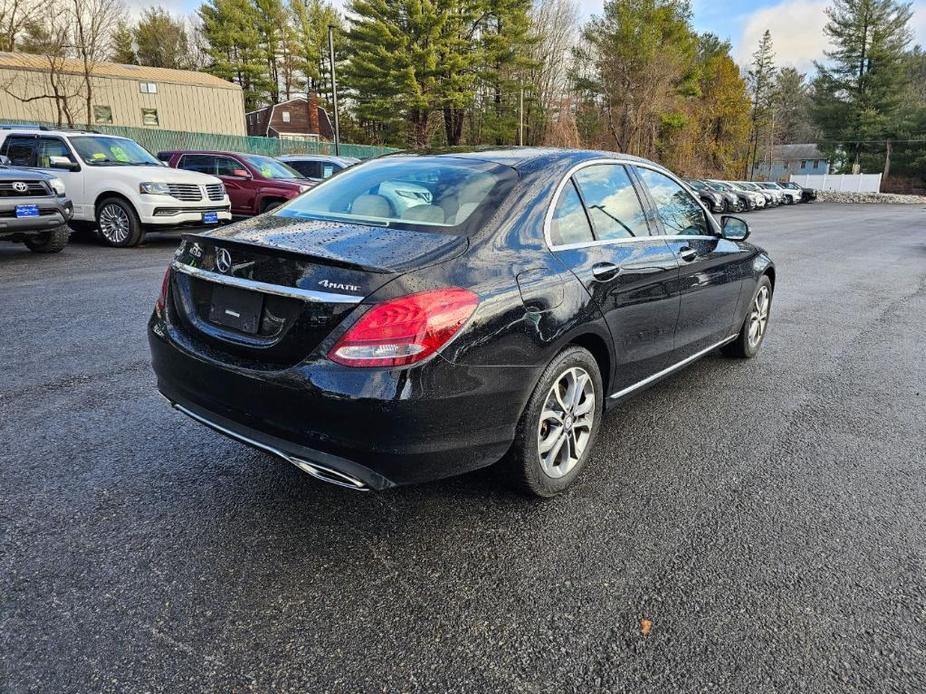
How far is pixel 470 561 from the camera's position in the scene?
251 cm

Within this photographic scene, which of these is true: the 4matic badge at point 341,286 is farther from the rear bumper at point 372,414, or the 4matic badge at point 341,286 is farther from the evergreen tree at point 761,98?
the evergreen tree at point 761,98

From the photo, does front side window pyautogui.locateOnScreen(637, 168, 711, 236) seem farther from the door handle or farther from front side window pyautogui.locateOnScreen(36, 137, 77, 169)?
front side window pyautogui.locateOnScreen(36, 137, 77, 169)

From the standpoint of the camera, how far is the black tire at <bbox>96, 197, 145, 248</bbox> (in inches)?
429

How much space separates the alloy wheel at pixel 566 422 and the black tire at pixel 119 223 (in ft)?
33.7

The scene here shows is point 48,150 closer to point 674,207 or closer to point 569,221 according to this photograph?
point 674,207

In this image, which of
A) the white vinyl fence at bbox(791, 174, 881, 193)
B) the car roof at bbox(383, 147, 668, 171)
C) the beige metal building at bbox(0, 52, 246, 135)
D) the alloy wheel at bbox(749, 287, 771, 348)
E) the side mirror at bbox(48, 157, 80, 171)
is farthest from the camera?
the white vinyl fence at bbox(791, 174, 881, 193)

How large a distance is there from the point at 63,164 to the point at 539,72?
1649 inches

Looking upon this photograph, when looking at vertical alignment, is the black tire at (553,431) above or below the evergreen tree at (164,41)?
below

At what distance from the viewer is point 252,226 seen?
292 cm

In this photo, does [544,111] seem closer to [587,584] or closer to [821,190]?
[821,190]

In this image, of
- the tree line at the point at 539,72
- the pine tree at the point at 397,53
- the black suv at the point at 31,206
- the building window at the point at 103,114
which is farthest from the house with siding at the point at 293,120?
the black suv at the point at 31,206

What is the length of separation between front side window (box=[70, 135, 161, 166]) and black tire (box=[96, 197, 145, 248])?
0.76 m

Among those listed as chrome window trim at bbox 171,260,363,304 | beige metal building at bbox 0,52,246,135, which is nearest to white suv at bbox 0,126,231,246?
chrome window trim at bbox 171,260,363,304

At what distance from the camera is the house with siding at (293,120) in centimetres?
5234
